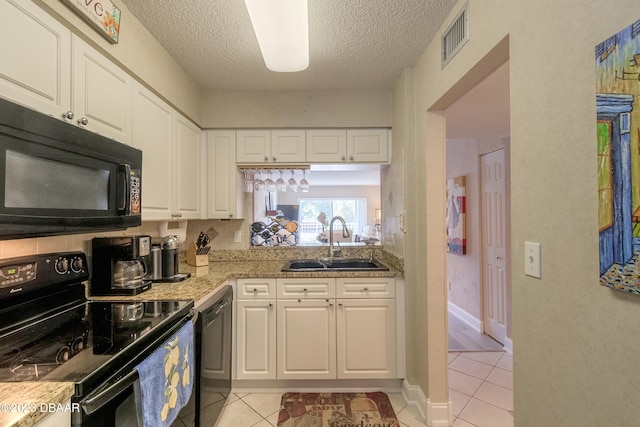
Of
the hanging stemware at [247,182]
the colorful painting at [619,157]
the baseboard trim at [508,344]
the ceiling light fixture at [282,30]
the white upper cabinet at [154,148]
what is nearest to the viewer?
the colorful painting at [619,157]

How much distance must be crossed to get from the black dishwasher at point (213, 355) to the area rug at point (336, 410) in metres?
0.46

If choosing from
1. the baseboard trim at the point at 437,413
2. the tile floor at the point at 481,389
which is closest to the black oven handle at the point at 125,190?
the baseboard trim at the point at 437,413

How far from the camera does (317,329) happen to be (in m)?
2.21

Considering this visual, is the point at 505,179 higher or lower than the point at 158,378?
higher

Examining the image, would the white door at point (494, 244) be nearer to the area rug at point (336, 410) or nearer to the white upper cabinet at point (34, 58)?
the area rug at point (336, 410)

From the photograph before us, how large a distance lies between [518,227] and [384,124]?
5.59ft

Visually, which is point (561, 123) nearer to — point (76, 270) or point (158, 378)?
point (158, 378)

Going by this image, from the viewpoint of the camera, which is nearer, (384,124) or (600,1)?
(600,1)

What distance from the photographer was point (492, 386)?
234 centimetres

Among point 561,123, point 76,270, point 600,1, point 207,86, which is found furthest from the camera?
point 207,86

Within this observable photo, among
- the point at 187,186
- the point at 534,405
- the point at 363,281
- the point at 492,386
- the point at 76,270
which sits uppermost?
the point at 187,186

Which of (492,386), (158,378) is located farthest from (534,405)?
(492,386)

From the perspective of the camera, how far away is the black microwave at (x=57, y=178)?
85 centimetres

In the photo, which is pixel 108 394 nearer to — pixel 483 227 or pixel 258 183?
pixel 258 183
